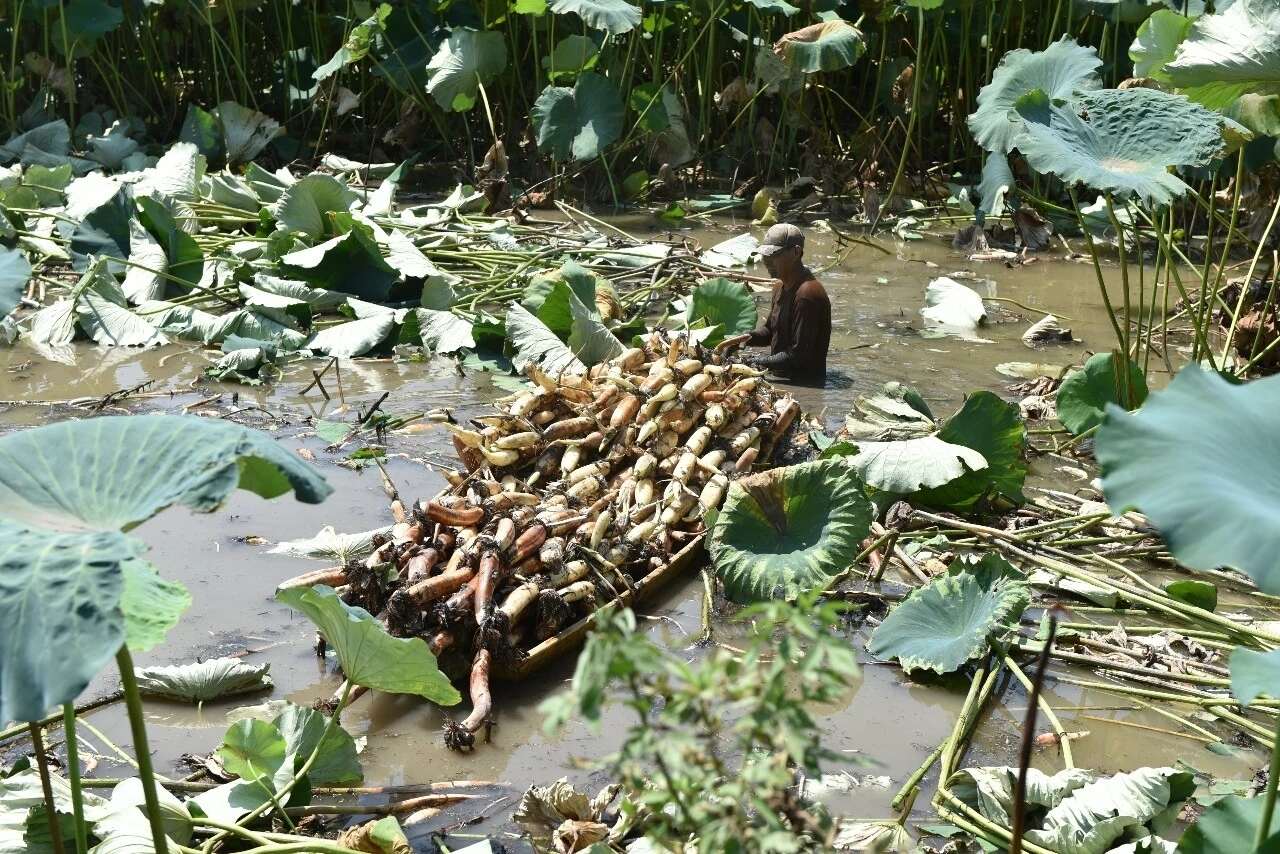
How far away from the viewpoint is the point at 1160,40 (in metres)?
4.74

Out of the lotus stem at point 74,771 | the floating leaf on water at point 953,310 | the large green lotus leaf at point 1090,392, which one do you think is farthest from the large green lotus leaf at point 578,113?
the lotus stem at point 74,771

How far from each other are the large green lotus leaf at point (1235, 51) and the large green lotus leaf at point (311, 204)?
12.1 feet

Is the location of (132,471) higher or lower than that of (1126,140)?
higher

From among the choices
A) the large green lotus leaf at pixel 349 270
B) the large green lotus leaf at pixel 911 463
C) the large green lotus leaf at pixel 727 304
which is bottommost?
the large green lotus leaf at pixel 349 270

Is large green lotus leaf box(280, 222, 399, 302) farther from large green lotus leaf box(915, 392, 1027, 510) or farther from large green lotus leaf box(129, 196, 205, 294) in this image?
large green lotus leaf box(915, 392, 1027, 510)

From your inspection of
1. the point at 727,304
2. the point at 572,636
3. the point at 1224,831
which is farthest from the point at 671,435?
the point at 1224,831

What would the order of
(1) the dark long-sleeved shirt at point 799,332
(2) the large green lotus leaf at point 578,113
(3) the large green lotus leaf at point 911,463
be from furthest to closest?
(2) the large green lotus leaf at point 578,113
(1) the dark long-sleeved shirt at point 799,332
(3) the large green lotus leaf at point 911,463

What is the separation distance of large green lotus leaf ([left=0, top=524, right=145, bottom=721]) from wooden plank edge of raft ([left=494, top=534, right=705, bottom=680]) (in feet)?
5.04

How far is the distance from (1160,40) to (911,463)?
7.05 feet

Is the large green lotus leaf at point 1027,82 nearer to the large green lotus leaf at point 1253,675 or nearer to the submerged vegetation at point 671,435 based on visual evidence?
the submerged vegetation at point 671,435

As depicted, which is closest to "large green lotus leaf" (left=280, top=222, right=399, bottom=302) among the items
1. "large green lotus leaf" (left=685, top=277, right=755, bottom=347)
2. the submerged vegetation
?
the submerged vegetation

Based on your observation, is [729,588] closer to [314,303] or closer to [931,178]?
[314,303]

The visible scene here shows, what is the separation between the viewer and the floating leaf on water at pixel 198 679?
3012 millimetres

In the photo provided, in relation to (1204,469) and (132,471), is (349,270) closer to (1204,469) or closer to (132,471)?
(132,471)
